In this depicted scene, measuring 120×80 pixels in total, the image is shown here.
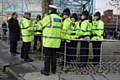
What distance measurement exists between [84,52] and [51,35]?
2.28m

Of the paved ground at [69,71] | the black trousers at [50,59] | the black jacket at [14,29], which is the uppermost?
the black jacket at [14,29]

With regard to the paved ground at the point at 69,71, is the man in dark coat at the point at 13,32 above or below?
above

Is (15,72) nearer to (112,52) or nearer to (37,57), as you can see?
(37,57)

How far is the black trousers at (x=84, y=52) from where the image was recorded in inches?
496

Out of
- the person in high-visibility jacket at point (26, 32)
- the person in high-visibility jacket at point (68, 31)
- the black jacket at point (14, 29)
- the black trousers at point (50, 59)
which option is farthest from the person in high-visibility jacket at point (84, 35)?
the black jacket at point (14, 29)

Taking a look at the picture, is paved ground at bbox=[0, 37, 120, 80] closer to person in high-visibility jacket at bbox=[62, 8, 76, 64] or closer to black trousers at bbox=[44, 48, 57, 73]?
black trousers at bbox=[44, 48, 57, 73]

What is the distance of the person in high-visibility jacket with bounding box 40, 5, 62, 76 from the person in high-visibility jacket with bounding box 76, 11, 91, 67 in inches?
60.7

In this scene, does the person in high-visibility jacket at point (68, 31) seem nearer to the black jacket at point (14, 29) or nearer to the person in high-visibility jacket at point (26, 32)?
the person in high-visibility jacket at point (26, 32)

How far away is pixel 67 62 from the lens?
12172 millimetres

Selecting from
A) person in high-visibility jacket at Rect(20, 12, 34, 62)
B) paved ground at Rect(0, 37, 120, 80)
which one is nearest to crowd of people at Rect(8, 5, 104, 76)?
person in high-visibility jacket at Rect(20, 12, 34, 62)

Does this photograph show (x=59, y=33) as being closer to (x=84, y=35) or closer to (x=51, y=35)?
(x=51, y=35)

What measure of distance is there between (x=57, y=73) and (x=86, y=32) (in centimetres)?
184

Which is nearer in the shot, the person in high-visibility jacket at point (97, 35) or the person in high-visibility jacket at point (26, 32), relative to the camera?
the person in high-visibility jacket at point (97, 35)

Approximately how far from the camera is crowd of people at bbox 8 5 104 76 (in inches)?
434
